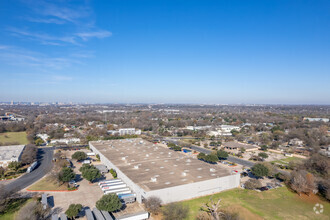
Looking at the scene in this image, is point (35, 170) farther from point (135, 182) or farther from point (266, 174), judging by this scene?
point (266, 174)

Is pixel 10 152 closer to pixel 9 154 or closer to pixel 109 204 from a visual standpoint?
pixel 9 154

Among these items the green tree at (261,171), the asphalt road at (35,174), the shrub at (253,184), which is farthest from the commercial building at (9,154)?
the green tree at (261,171)

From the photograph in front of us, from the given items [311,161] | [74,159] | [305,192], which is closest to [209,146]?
[311,161]

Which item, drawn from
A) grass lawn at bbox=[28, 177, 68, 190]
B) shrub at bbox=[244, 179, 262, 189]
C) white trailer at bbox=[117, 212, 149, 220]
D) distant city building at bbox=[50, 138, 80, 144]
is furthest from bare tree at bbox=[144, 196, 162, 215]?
distant city building at bbox=[50, 138, 80, 144]

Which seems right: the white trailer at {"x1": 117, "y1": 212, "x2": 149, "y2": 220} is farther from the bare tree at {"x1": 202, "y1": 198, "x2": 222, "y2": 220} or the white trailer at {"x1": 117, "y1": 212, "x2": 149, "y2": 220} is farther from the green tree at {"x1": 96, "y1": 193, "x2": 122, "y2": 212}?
the bare tree at {"x1": 202, "y1": 198, "x2": 222, "y2": 220}

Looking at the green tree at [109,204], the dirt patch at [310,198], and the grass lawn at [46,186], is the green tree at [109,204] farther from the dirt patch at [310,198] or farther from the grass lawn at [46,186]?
the dirt patch at [310,198]

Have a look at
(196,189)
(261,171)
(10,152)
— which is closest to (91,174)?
(196,189)

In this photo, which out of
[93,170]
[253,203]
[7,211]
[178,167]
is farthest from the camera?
[178,167]
